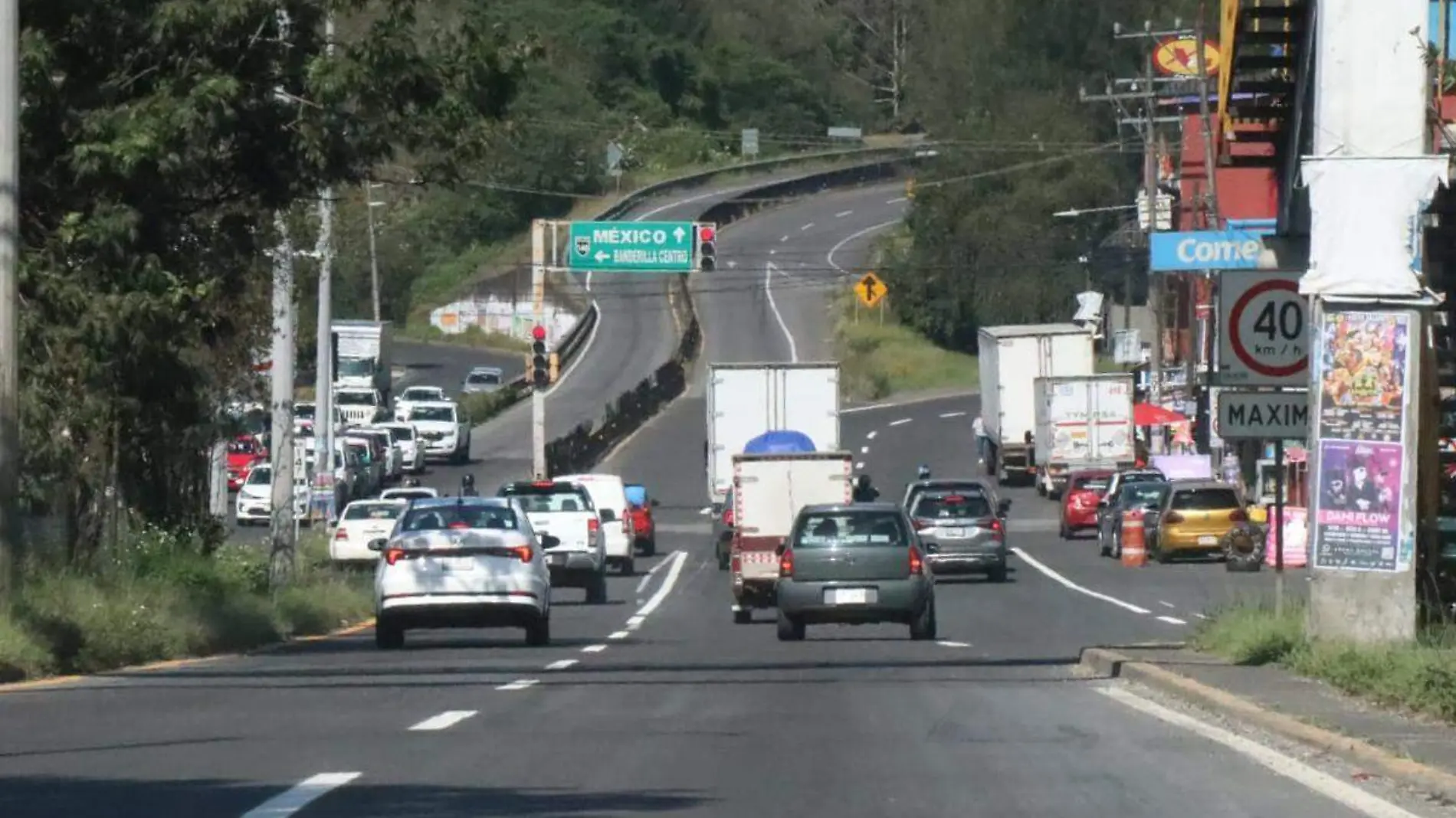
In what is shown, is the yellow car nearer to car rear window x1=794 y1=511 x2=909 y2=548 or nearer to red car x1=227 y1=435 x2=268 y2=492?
car rear window x1=794 y1=511 x2=909 y2=548

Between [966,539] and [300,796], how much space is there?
3034 cm

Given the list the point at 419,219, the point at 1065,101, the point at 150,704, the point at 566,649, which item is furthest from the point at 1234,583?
the point at 419,219

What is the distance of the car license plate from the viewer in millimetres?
25859

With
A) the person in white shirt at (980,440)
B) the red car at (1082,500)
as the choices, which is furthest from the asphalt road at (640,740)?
the person in white shirt at (980,440)

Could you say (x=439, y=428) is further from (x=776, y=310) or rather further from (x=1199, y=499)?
(x=776, y=310)

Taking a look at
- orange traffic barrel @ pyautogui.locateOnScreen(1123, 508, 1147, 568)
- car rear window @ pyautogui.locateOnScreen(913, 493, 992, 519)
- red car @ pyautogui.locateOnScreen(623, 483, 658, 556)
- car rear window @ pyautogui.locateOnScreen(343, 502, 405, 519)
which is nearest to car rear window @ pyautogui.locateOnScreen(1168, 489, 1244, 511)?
orange traffic barrel @ pyautogui.locateOnScreen(1123, 508, 1147, 568)

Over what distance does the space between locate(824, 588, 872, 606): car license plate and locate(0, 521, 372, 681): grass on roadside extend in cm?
578

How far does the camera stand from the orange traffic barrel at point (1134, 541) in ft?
150

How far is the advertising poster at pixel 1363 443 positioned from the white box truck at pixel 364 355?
56.4m

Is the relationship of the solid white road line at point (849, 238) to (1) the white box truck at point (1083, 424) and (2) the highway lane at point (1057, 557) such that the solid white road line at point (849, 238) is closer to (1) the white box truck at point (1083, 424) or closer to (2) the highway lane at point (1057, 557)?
(2) the highway lane at point (1057, 557)

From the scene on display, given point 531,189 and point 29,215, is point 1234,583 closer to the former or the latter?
point 29,215

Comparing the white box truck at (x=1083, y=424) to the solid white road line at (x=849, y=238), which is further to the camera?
the solid white road line at (x=849, y=238)

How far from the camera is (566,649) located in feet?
80.1

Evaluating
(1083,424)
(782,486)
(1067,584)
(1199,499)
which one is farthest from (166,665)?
(1083,424)
